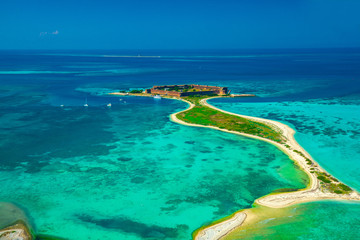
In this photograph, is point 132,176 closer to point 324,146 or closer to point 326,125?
point 324,146

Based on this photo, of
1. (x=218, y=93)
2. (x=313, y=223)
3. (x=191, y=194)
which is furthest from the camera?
(x=218, y=93)

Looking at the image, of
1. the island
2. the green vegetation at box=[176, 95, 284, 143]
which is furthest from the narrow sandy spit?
the green vegetation at box=[176, 95, 284, 143]

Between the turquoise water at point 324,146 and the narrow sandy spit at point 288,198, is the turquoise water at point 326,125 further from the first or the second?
the narrow sandy spit at point 288,198

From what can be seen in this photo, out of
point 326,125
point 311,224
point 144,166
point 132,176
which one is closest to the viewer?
point 311,224

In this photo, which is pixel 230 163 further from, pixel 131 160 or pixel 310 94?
pixel 310 94

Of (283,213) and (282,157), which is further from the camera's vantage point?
(282,157)

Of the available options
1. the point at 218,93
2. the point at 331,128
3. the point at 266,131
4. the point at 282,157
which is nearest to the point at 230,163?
the point at 282,157

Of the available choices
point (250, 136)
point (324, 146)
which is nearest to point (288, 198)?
point (324, 146)
